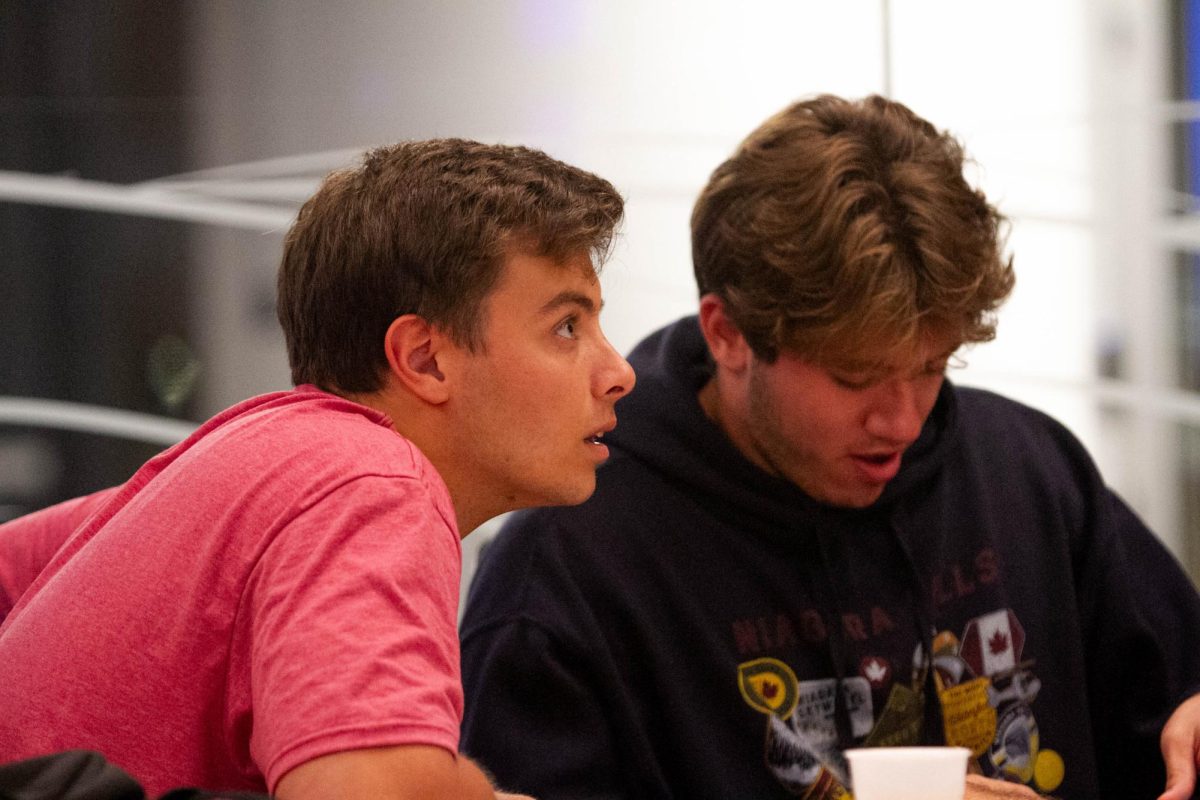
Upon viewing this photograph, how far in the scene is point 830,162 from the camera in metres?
1.62

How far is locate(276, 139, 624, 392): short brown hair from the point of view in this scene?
1080 millimetres

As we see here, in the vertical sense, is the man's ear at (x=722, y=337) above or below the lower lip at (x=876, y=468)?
above

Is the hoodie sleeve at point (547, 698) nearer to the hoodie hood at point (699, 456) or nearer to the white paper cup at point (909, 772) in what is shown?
the hoodie hood at point (699, 456)

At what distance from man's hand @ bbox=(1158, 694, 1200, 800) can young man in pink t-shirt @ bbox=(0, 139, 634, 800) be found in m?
0.82

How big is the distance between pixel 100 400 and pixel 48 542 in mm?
886

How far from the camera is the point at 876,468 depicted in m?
1.61

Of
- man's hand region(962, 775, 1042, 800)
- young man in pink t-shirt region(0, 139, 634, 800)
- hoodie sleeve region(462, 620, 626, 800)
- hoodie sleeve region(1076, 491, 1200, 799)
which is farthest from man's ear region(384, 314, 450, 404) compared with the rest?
hoodie sleeve region(1076, 491, 1200, 799)

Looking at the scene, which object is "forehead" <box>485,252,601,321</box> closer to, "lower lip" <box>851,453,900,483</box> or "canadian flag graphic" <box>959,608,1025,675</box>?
"lower lip" <box>851,453,900,483</box>

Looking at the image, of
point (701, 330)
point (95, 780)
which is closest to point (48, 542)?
point (95, 780)

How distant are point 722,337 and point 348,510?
2.94 feet

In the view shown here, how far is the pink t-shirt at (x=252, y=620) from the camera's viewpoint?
0.81 metres

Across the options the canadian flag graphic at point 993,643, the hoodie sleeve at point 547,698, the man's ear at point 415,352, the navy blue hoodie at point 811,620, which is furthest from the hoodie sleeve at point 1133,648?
the man's ear at point 415,352

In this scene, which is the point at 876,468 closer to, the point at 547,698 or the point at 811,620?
the point at 811,620

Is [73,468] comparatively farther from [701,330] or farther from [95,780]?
[95,780]
